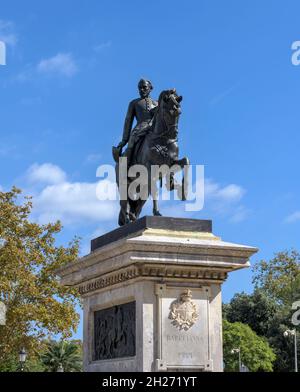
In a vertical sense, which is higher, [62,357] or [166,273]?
[62,357]

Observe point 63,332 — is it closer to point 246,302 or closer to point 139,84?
point 139,84

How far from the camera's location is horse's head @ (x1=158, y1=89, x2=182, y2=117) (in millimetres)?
→ 13405

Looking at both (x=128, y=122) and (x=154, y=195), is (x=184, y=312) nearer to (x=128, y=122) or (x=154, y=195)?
(x=154, y=195)

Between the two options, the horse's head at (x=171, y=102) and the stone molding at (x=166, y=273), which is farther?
the horse's head at (x=171, y=102)

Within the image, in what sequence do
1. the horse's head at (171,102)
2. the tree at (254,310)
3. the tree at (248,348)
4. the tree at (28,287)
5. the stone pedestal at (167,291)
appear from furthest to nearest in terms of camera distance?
the tree at (254,310) → the tree at (248,348) → the tree at (28,287) → the horse's head at (171,102) → the stone pedestal at (167,291)

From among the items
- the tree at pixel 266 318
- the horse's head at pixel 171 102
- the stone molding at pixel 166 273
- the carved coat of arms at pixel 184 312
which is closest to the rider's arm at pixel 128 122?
the horse's head at pixel 171 102

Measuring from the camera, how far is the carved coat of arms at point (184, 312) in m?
12.4

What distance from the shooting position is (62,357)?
6256cm

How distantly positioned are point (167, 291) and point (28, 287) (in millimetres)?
26105

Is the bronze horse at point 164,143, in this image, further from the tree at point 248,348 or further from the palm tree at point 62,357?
the palm tree at point 62,357

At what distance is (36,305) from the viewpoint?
3803 centimetres

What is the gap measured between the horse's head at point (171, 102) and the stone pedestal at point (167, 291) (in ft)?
5.82

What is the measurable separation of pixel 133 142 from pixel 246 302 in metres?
51.6

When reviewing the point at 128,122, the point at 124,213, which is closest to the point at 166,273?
the point at 124,213
